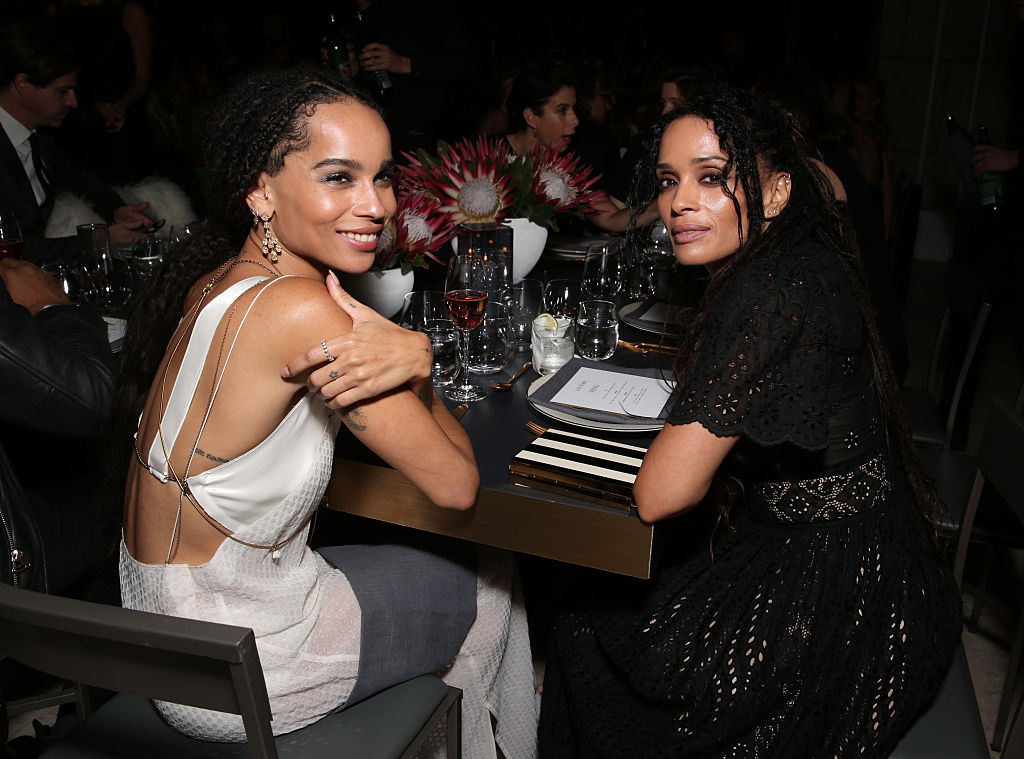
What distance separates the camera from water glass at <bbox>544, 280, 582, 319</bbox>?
6.55 ft

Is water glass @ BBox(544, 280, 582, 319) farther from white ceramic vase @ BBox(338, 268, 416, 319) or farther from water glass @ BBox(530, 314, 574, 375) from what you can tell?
white ceramic vase @ BBox(338, 268, 416, 319)

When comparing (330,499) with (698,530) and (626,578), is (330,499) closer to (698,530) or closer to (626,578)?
(626,578)

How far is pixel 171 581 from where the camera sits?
1233 mm

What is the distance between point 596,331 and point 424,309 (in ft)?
1.29

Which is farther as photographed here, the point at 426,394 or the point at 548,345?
the point at 548,345

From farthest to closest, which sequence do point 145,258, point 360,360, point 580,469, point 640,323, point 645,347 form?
point 145,258 < point 640,323 < point 645,347 < point 580,469 < point 360,360

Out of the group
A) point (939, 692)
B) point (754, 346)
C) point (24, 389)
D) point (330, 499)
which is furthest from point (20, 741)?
point (939, 692)

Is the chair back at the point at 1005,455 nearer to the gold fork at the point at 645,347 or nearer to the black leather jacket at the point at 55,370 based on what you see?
the gold fork at the point at 645,347

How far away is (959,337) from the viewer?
99.6 inches

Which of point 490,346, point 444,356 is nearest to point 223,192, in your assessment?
point 444,356

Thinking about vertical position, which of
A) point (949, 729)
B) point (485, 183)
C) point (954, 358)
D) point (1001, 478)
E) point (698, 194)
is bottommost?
point (949, 729)

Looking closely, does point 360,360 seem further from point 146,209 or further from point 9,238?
point 146,209

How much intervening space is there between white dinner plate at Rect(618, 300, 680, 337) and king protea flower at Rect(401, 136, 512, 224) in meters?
0.49

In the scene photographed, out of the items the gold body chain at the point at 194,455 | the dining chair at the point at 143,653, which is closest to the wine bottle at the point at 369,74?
the gold body chain at the point at 194,455
